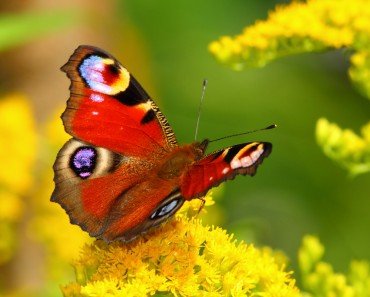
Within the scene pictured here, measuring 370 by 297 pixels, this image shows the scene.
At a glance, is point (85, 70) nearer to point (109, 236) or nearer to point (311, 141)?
point (109, 236)

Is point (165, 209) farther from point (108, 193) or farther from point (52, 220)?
point (52, 220)

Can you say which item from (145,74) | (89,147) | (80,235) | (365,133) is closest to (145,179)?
(89,147)

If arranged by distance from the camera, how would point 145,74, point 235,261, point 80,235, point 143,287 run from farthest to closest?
A: point 145,74, point 80,235, point 235,261, point 143,287

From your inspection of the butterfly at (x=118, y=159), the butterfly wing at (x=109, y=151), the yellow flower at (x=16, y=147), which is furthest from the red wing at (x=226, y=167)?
the yellow flower at (x=16, y=147)

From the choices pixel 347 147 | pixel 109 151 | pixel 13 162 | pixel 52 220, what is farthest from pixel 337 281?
pixel 13 162

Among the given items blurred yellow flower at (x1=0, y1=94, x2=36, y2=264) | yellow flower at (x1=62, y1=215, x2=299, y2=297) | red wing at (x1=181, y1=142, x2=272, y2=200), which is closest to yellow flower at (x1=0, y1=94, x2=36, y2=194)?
blurred yellow flower at (x1=0, y1=94, x2=36, y2=264)

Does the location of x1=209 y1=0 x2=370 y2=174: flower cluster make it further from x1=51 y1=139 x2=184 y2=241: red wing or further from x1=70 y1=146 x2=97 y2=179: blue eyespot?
x1=70 y1=146 x2=97 y2=179: blue eyespot
